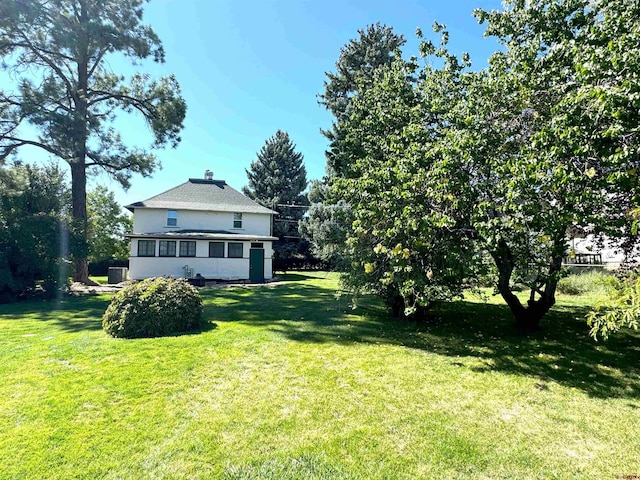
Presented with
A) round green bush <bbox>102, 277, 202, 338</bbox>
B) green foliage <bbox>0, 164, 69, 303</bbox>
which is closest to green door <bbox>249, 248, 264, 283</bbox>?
green foliage <bbox>0, 164, 69, 303</bbox>

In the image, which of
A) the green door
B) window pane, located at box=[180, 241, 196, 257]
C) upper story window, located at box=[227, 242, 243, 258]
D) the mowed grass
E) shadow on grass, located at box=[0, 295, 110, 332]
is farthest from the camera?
the green door

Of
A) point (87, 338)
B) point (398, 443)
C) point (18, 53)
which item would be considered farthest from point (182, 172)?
point (398, 443)

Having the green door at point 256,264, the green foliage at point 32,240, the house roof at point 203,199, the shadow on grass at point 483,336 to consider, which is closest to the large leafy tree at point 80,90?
the green foliage at point 32,240

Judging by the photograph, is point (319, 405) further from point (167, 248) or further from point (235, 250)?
point (167, 248)

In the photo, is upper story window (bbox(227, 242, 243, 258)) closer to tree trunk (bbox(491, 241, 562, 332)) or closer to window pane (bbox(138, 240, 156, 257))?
window pane (bbox(138, 240, 156, 257))

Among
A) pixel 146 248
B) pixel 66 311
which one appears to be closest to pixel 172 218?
pixel 146 248

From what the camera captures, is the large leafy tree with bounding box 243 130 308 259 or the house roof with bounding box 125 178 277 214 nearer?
the house roof with bounding box 125 178 277 214

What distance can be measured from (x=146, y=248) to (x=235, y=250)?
509cm

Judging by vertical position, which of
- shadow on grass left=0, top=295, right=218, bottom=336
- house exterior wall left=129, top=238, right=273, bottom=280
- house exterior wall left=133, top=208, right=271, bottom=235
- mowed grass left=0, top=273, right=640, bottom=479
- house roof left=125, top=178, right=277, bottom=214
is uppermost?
house roof left=125, top=178, right=277, bottom=214

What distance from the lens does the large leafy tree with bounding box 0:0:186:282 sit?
16.1m

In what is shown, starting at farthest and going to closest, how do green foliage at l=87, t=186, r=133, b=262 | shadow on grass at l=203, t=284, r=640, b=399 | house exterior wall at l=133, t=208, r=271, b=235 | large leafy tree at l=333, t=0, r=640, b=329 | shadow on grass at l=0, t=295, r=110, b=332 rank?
→ green foliage at l=87, t=186, r=133, b=262 → house exterior wall at l=133, t=208, r=271, b=235 → shadow on grass at l=0, t=295, r=110, b=332 → shadow on grass at l=203, t=284, r=640, b=399 → large leafy tree at l=333, t=0, r=640, b=329

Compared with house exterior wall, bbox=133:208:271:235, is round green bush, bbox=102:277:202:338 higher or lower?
lower

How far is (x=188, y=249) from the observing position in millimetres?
→ 20516

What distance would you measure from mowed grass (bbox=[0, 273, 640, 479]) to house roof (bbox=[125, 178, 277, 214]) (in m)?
14.4
